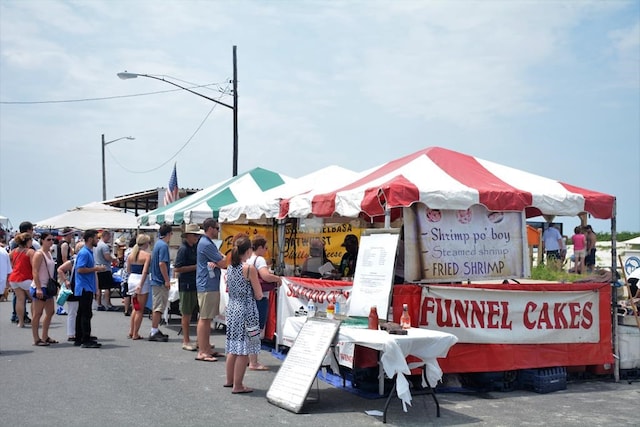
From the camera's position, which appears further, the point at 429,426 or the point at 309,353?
the point at 309,353

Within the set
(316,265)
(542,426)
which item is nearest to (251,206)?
(316,265)

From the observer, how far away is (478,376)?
8078 millimetres

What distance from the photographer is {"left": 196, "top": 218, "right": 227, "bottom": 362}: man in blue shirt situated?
29.5 feet

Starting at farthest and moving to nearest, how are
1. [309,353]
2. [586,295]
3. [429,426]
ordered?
[586,295] → [309,353] → [429,426]

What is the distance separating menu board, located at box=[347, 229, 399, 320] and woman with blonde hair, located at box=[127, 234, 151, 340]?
472 cm

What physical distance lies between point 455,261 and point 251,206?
4029 millimetres

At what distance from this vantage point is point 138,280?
11.8 m

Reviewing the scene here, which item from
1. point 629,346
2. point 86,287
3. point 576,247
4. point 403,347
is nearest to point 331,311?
point 403,347

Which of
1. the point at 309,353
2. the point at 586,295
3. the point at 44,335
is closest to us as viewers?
the point at 309,353

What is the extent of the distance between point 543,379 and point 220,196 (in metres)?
8.76

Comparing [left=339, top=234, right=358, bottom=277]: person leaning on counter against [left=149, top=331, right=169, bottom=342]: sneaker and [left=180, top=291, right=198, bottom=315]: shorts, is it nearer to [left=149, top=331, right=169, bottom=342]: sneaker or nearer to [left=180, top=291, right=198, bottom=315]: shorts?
[left=180, top=291, right=198, bottom=315]: shorts

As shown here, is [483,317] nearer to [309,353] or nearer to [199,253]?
[309,353]

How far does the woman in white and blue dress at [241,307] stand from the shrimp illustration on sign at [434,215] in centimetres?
225

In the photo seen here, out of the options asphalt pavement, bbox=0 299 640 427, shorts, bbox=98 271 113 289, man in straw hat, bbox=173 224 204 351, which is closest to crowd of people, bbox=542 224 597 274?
asphalt pavement, bbox=0 299 640 427
